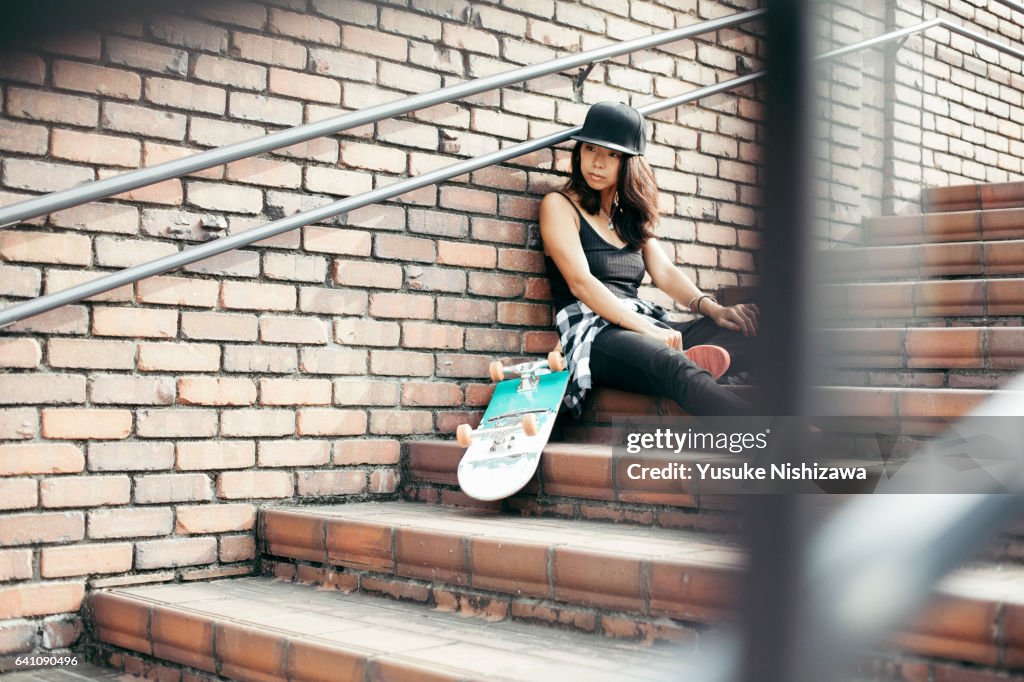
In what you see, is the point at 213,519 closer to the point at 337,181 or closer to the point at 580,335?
the point at 337,181

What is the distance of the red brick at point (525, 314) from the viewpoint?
286 cm

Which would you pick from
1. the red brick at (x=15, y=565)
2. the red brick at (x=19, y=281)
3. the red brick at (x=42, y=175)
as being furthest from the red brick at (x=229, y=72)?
the red brick at (x=15, y=565)

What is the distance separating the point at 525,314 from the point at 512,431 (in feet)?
1.97

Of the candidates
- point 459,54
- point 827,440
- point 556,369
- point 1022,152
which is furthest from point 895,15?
point 1022,152

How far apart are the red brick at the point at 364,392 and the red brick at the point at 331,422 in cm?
3

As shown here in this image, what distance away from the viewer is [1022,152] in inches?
190

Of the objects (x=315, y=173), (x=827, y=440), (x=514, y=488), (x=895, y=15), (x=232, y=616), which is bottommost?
(x=232, y=616)

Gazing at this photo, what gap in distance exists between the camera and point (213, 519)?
2.35m

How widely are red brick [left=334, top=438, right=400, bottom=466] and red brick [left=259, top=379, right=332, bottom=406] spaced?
129 mm

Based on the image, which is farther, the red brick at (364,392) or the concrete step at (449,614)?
the red brick at (364,392)

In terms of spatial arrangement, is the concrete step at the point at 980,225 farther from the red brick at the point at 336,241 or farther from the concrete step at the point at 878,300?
the concrete step at the point at 878,300

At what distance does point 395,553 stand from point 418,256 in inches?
35.1

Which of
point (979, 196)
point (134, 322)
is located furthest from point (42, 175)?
point (979, 196)

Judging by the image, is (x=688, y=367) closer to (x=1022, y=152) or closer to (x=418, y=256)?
(x=418, y=256)
